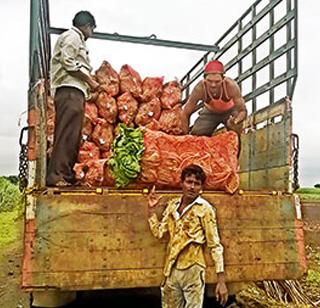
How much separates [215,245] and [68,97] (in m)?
1.53

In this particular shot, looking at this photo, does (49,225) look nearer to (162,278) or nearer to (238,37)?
(162,278)

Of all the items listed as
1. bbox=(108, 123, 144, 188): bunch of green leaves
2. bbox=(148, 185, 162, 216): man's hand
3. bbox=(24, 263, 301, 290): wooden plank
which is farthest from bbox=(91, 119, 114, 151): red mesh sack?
bbox=(24, 263, 301, 290): wooden plank

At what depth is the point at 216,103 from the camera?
4820mm

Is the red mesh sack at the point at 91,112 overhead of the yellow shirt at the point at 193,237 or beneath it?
overhead

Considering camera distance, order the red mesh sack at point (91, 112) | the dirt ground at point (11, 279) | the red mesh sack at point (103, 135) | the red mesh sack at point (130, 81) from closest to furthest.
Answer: the dirt ground at point (11, 279), the red mesh sack at point (103, 135), the red mesh sack at point (91, 112), the red mesh sack at point (130, 81)

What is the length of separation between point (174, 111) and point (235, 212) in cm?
301

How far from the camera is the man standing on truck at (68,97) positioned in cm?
365

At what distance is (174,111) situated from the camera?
20.3 feet

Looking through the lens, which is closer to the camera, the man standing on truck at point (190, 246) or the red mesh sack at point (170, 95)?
the man standing on truck at point (190, 246)

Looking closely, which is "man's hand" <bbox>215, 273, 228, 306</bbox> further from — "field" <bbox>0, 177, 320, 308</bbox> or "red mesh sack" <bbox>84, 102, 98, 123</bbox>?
"red mesh sack" <bbox>84, 102, 98, 123</bbox>

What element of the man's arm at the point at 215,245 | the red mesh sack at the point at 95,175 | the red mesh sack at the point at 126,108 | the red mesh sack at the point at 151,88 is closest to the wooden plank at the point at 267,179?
the man's arm at the point at 215,245

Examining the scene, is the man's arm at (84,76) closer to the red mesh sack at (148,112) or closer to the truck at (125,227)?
the truck at (125,227)

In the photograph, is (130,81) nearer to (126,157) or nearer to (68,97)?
(68,97)

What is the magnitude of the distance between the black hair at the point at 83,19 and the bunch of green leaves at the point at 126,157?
942mm
